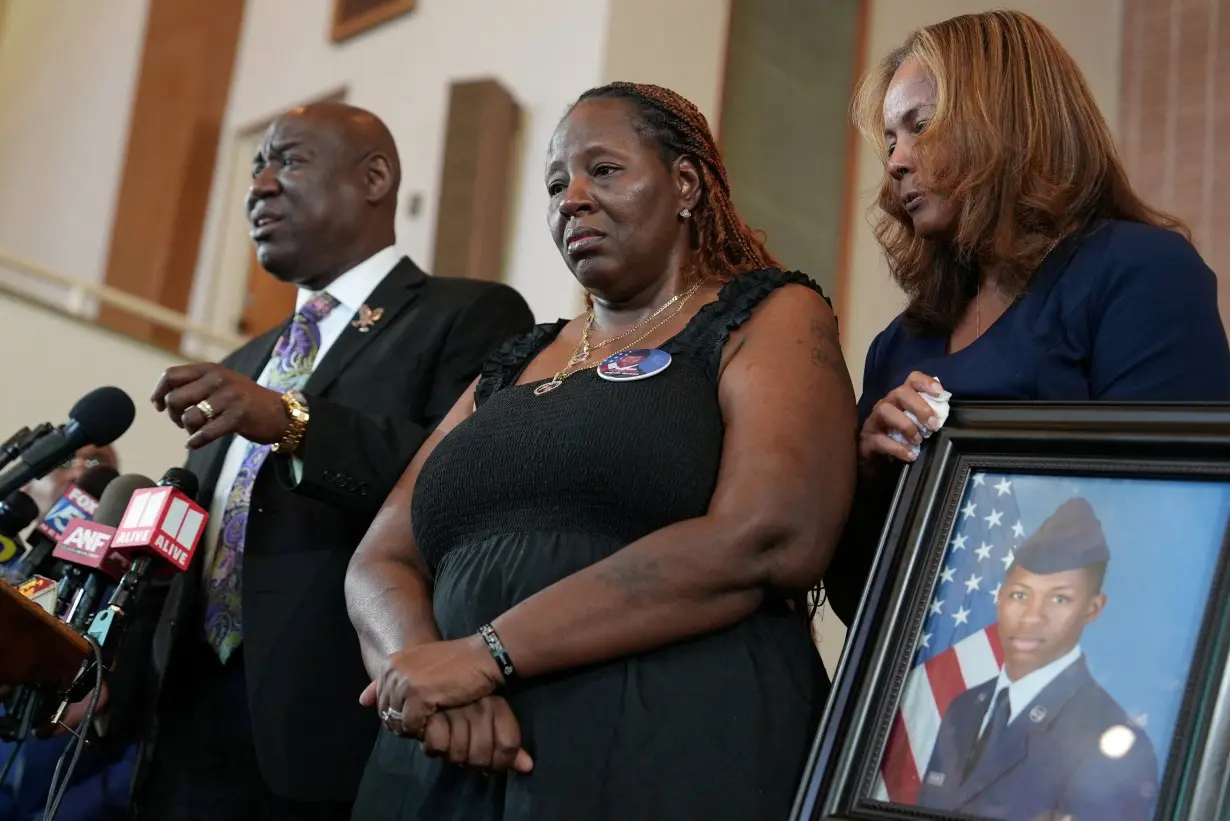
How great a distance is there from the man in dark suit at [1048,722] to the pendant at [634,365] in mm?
613

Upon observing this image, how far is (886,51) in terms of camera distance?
627cm

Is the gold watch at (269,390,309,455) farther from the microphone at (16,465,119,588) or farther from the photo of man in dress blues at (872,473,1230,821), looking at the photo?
the photo of man in dress blues at (872,473,1230,821)

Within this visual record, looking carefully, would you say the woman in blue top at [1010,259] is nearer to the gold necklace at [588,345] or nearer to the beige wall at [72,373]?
the gold necklace at [588,345]

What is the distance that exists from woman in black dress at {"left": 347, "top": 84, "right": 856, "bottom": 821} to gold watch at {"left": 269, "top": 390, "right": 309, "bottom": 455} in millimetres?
290

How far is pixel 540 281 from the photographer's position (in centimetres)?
571

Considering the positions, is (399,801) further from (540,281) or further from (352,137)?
(540,281)

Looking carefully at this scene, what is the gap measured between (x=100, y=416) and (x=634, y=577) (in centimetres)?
105

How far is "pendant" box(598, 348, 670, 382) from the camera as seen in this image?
2125 mm

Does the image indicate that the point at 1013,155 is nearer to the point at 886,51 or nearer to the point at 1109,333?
the point at 1109,333

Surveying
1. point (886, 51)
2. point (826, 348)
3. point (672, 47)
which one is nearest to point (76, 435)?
point (826, 348)

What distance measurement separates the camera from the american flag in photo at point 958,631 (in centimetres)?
164

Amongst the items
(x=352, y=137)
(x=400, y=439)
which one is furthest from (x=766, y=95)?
(x=400, y=439)

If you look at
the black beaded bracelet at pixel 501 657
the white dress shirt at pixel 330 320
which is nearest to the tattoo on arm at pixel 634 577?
the black beaded bracelet at pixel 501 657

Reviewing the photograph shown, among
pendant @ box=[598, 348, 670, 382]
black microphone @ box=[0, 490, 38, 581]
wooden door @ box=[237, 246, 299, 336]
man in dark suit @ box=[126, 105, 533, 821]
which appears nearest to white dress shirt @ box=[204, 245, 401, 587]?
man in dark suit @ box=[126, 105, 533, 821]
